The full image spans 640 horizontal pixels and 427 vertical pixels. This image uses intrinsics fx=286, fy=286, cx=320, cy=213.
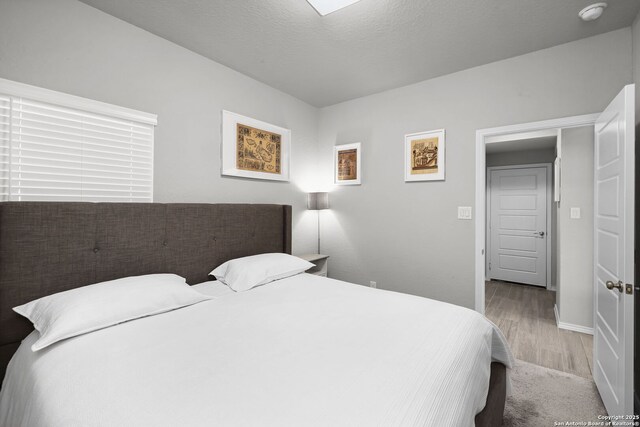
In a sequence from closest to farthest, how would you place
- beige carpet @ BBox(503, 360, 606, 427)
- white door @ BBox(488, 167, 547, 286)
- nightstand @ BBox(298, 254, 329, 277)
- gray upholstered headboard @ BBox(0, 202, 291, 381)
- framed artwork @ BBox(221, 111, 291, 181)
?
gray upholstered headboard @ BBox(0, 202, 291, 381)
beige carpet @ BBox(503, 360, 606, 427)
framed artwork @ BBox(221, 111, 291, 181)
nightstand @ BBox(298, 254, 329, 277)
white door @ BBox(488, 167, 547, 286)

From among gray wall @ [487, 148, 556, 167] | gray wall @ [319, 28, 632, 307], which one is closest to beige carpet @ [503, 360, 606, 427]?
gray wall @ [319, 28, 632, 307]

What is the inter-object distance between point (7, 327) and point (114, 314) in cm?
60

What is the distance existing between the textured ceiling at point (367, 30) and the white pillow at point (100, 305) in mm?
1793

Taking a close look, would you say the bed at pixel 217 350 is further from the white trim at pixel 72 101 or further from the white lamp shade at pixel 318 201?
the white lamp shade at pixel 318 201

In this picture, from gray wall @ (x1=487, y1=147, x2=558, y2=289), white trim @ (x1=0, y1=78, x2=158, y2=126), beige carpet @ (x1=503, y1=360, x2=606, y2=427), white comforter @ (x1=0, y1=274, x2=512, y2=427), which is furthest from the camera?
gray wall @ (x1=487, y1=147, x2=558, y2=289)

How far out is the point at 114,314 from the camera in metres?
1.39

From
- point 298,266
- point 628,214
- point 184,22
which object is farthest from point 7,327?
point 628,214

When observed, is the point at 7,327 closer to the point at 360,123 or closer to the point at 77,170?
the point at 77,170

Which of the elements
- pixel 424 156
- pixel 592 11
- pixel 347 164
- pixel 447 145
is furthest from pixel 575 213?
pixel 347 164

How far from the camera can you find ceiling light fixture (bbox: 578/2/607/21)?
5.98 ft

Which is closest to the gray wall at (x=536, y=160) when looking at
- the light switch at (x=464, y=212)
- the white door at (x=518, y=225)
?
the white door at (x=518, y=225)

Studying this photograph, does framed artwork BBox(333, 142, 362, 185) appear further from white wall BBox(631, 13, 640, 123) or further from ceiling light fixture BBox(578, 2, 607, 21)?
white wall BBox(631, 13, 640, 123)

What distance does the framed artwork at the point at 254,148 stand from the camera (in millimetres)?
2662

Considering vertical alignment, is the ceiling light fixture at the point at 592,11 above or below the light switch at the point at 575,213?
above
